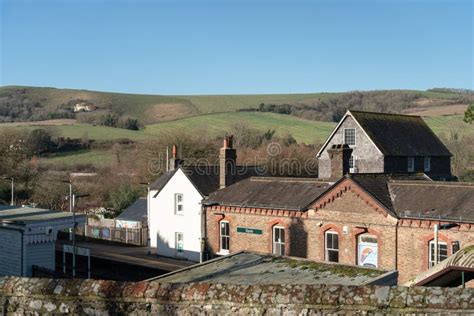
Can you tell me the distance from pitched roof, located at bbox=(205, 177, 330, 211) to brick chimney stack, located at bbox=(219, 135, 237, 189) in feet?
2.44

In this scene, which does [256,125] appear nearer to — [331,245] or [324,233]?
[324,233]

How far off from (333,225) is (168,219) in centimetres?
1321

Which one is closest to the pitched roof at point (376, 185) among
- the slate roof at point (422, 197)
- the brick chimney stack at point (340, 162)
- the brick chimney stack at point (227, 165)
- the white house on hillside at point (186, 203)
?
the slate roof at point (422, 197)

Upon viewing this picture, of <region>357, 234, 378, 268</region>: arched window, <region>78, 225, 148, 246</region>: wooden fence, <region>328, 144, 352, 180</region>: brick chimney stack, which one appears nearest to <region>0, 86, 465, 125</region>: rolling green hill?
<region>78, 225, 148, 246</region>: wooden fence

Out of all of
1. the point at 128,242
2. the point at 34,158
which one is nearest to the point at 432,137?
the point at 128,242

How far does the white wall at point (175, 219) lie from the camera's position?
1417 inches

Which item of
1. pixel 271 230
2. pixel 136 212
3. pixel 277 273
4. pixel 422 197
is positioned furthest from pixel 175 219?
pixel 277 273

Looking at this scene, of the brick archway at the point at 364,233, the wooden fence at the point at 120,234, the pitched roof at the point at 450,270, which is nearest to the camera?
the pitched roof at the point at 450,270

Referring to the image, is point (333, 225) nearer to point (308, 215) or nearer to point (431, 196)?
point (308, 215)

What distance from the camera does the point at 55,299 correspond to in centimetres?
870

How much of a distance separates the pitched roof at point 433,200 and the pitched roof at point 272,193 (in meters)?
3.89

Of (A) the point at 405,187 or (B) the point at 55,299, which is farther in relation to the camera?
(A) the point at 405,187

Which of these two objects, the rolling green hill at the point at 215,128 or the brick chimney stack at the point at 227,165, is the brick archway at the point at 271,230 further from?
the rolling green hill at the point at 215,128

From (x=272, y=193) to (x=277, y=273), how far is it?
14.7 meters
